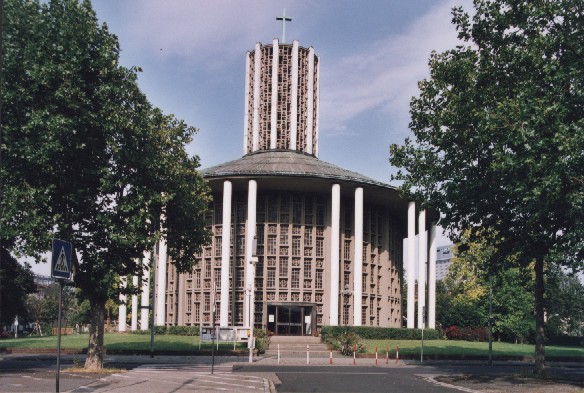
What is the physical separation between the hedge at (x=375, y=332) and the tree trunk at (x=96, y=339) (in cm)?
2899

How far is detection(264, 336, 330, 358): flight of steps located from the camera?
4629 cm

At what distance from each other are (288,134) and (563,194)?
49.8 meters

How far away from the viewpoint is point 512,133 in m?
22.6

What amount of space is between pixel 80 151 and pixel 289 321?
133 feet

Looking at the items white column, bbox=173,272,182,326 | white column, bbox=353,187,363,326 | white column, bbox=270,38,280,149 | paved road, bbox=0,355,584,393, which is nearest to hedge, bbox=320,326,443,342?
white column, bbox=353,187,363,326

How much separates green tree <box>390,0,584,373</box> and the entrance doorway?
3513cm

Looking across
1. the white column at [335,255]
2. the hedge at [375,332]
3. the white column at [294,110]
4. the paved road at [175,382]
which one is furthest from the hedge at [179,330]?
the paved road at [175,382]

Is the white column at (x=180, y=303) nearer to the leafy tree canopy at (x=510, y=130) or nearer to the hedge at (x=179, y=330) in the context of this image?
the hedge at (x=179, y=330)

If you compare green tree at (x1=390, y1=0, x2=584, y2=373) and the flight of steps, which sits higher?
green tree at (x1=390, y1=0, x2=584, y2=373)

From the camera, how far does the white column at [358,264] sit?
60062mm

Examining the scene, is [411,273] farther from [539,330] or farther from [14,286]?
[14,286]

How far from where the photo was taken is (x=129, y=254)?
2761cm

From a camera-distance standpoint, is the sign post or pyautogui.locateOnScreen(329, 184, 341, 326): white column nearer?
the sign post

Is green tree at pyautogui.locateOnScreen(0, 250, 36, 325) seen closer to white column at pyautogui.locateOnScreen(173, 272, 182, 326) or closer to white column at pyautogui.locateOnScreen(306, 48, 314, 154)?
white column at pyautogui.locateOnScreen(173, 272, 182, 326)
